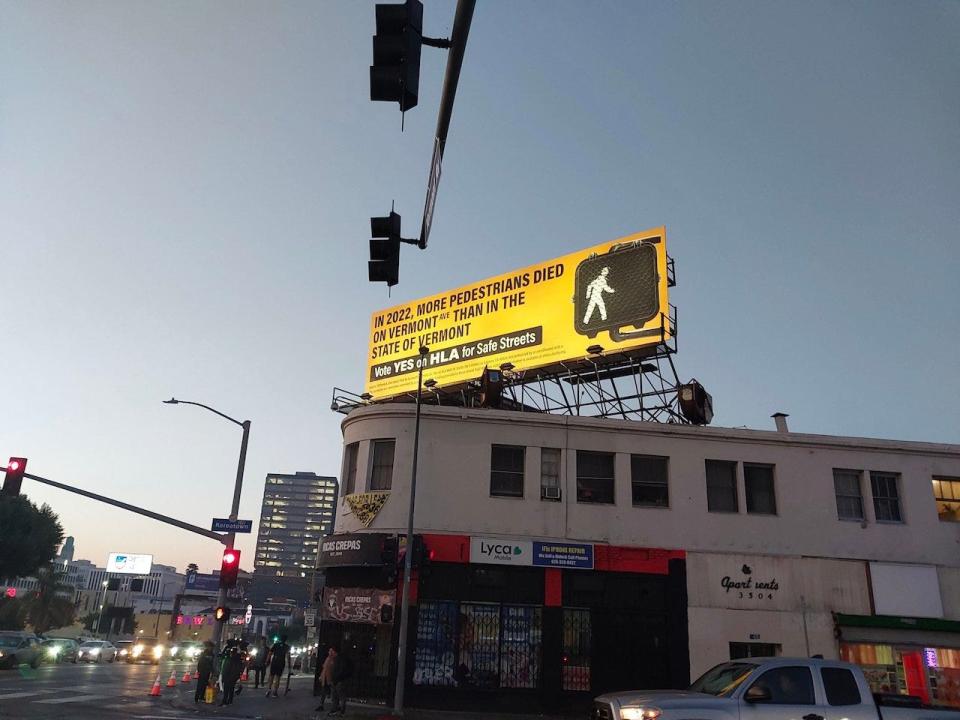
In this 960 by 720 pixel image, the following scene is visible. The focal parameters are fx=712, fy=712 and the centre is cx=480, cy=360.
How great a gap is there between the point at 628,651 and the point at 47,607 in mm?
81467

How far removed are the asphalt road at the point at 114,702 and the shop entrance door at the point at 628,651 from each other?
9037 mm

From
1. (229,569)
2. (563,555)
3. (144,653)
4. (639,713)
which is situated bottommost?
(144,653)

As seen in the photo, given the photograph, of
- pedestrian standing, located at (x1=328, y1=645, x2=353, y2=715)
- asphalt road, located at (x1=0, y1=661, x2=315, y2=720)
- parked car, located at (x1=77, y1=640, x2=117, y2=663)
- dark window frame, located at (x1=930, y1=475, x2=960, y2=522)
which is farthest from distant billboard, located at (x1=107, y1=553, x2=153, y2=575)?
dark window frame, located at (x1=930, y1=475, x2=960, y2=522)

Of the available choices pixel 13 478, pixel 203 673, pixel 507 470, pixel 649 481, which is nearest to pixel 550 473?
pixel 507 470

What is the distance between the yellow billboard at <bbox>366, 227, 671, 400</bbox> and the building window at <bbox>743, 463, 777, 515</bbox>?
566cm

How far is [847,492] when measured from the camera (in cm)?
2498

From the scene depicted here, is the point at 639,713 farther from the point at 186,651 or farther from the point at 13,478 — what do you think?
the point at 186,651

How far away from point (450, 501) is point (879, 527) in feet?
48.3

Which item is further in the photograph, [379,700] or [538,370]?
[538,370]

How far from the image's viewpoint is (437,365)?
108 ft

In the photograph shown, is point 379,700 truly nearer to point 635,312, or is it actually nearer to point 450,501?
point 450,501

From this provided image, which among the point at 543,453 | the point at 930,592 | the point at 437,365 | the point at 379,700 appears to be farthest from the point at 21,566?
the point at 930,592

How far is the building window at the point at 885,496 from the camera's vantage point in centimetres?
2481

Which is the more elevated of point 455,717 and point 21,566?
point 21,566
